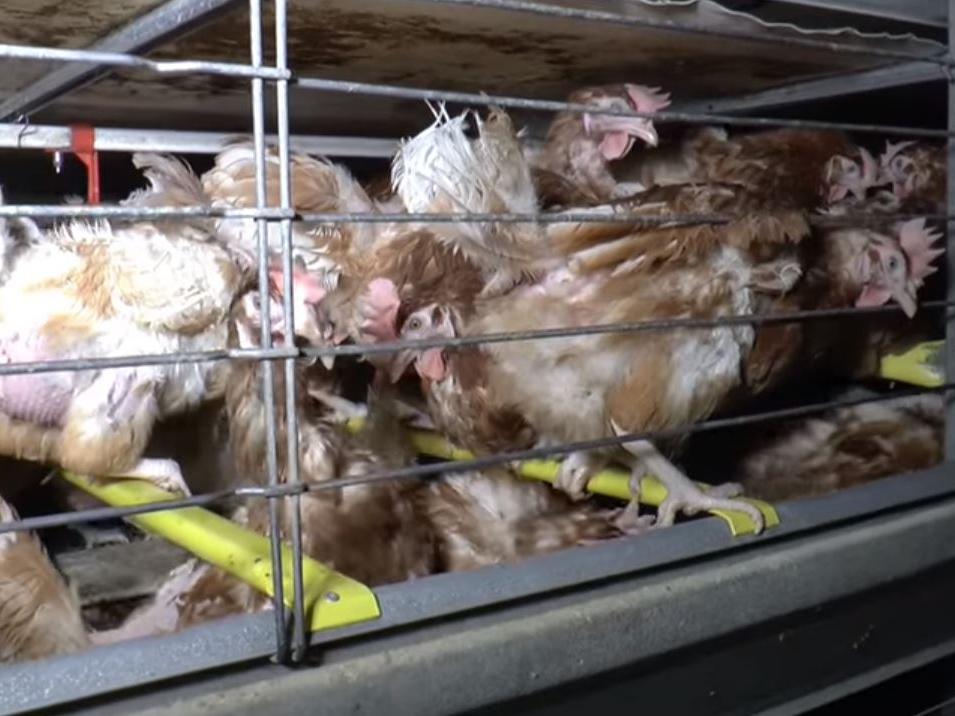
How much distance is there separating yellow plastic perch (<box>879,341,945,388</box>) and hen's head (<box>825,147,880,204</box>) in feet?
1.03

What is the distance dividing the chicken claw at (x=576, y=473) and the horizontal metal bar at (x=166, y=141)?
2.40 feet

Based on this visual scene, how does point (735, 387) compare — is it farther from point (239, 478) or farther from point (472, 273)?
point (239, 478)

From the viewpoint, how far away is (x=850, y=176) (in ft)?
6.76

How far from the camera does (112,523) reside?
6.28ft

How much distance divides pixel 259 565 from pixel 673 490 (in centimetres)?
68

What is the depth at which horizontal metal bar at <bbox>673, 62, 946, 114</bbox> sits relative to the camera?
1.63 metres

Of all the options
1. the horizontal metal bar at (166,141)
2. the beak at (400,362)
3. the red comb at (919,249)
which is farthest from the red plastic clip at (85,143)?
the red comb at (919,249)

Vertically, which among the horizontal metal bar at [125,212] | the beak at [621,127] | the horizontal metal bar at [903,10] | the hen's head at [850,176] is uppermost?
the horizontal metal bar at [903,10]

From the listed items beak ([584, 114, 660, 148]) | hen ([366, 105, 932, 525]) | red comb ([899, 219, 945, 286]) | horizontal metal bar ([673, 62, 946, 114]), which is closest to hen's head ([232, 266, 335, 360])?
hen ([366, 105, 932, 525])

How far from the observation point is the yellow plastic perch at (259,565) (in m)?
0.85

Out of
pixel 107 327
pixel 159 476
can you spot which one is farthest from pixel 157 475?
pixel 107 327

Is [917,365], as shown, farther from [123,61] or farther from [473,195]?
[123,61]

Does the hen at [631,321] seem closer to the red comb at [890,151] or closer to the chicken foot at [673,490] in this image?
the chicken foot at [673,490]

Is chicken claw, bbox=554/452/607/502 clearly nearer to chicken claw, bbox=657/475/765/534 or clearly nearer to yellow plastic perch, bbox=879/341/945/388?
chicken claw, bbox=657/475/765/534
